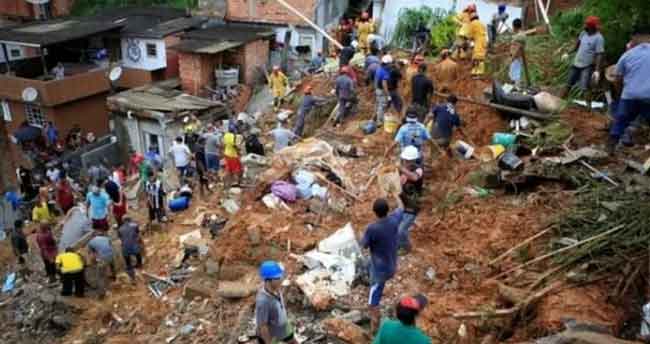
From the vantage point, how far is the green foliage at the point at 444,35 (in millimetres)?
16219

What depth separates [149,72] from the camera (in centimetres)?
2169

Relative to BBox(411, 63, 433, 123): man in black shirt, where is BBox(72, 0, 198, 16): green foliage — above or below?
below

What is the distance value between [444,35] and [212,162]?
7.64 metres

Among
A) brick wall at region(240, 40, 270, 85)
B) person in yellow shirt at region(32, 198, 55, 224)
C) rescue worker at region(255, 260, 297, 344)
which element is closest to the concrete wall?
brick wall at region(240, 40, 270, 85)

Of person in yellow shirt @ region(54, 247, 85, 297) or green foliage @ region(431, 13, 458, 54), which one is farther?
green foliage @ region(431, 13, 458, 54)

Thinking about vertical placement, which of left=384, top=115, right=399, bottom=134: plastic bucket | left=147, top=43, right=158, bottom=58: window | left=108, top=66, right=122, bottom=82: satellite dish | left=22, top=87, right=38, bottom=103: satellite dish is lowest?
left=22, top=87, right=38, bottom=103: satellite dish

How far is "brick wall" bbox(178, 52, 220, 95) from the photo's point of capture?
1994 cm

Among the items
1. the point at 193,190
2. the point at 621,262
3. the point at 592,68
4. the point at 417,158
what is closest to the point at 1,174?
the point at 193,190

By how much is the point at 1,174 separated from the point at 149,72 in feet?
22.7

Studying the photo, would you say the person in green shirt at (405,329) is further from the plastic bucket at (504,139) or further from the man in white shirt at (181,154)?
the man in white shirt at (181,154)

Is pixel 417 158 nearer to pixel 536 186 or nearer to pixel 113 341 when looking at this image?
pixel 536 186

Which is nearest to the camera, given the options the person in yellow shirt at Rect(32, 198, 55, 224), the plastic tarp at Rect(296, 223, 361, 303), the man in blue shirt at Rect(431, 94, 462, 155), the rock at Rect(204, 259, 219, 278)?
the plastic tarp at Rect(296, 223, 361, 303)

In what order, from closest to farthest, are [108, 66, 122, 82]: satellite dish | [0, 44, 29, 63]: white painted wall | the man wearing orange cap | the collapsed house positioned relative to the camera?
1. the man wearing orange cap
2. the collapsed house
3. [108, 66, 122, 82]: satellite dish
4. [0, 44, 29, 63]: white painted wall

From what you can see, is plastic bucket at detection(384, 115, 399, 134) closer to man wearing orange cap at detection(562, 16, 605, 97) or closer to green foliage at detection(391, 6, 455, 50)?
man wearing orange cap at detection(562, 16, 605, 97)
